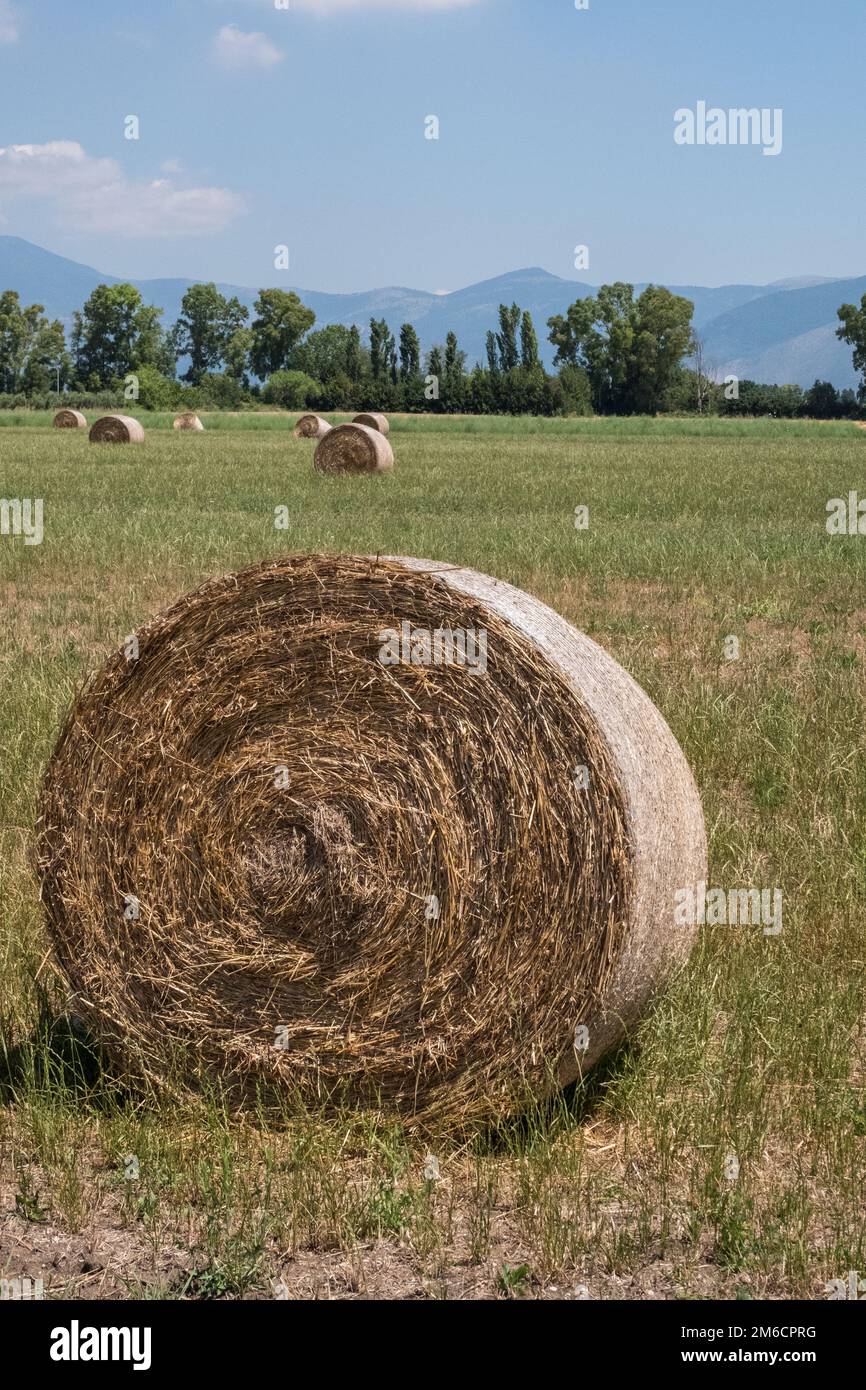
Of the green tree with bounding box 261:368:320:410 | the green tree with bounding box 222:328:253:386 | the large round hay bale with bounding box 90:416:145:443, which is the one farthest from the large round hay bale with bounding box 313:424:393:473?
the green tree with bounding box 222:328:253:386

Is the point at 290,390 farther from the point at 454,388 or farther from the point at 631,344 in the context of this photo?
the point at 631,344

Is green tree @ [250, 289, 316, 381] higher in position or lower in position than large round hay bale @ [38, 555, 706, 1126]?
higher

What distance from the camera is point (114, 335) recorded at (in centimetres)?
11194

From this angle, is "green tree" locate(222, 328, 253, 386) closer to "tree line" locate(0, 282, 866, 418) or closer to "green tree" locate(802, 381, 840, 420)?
"tree line" locate(0, 282, 866, 418)

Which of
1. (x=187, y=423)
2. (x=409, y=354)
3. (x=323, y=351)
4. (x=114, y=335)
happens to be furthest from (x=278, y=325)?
(x=187, y=423)

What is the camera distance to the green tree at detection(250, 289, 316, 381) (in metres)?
121

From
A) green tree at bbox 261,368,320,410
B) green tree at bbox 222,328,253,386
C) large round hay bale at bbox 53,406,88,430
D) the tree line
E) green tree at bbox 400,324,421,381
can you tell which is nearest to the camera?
large round hay bale at bbox 53,406,88,430

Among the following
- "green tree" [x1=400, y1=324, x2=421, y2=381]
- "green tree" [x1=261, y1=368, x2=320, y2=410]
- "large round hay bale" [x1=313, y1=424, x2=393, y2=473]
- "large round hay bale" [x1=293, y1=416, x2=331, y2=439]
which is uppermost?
"green tree" [x1=400, y1=324, x2=421, y2=381]

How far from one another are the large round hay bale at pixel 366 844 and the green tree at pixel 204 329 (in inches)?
5036

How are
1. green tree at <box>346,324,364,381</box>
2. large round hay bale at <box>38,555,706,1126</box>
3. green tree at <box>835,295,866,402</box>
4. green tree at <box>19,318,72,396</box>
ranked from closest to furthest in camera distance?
1. large round hay bale at <box>38,555,706,1126</box>
2. green tree at <box>346,324,364,381</box>
3. green tree at <box>19,318,72,396</box>
4. green tree at <box>835,295,866,402</box>

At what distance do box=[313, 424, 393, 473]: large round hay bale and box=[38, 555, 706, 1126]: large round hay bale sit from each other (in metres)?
23.8

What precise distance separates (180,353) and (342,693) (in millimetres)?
131072

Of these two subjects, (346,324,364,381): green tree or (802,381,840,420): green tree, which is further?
(346,324,364,381): green tree
